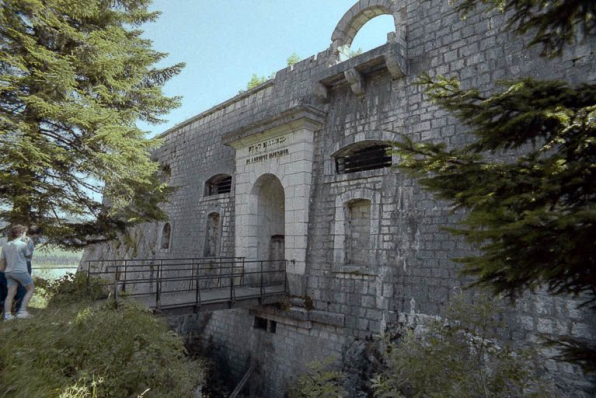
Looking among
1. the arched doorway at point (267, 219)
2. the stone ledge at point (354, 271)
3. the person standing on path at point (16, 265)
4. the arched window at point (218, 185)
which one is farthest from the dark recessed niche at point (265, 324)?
the person standing on path at point (16, 265)

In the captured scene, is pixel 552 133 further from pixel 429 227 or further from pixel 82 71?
pixel 82 71

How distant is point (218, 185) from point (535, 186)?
441 inches

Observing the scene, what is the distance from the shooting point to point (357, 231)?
7574 millimetres

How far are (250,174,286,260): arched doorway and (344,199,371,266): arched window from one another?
9.64ft

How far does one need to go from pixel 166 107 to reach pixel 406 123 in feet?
19.4

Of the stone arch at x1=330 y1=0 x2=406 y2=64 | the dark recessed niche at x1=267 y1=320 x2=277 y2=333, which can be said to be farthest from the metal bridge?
the stone arch at x1=330 y1=0 x2=406 y2=64

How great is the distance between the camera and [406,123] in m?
6.89

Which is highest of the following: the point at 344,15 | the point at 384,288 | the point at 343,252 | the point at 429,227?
the point at 344,15

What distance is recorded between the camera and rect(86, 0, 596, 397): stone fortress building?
584 cm

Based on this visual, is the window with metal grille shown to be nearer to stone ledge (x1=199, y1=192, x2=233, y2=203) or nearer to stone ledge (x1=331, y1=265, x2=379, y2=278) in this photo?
stone ledge (x1=331, y1=265, x2=379, y2=278)

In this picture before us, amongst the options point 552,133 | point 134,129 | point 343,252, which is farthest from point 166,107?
point 552,133

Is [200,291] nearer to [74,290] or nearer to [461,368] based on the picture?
[74,290]

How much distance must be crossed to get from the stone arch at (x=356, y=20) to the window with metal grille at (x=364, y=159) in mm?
2422

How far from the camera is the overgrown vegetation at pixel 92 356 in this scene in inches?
144
